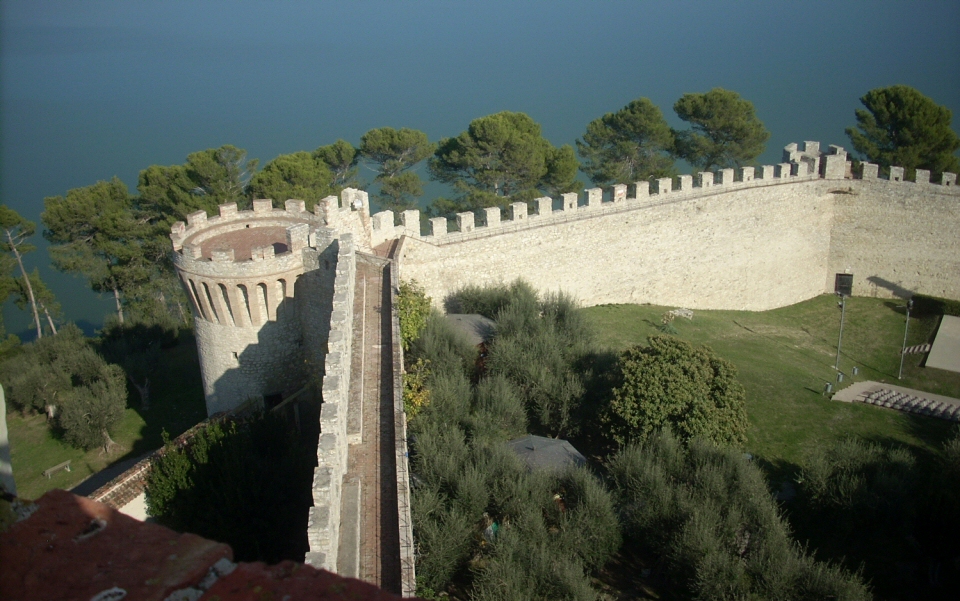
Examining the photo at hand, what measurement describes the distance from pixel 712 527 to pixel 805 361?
11.9 meters

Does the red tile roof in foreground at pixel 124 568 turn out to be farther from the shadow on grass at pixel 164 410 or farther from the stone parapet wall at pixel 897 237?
the stone parapet wall at pixel 897 237

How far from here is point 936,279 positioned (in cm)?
2364

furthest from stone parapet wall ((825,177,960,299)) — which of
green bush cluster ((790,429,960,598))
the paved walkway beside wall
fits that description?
green bush cluster ((790,429,960,598))

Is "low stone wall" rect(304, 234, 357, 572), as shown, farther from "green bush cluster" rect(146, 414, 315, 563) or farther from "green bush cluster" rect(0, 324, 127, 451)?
"green bush cluster" rect(0, 324, 127, 451)

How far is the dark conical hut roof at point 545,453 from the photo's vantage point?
11.8 m

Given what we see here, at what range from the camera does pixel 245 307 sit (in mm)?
13383

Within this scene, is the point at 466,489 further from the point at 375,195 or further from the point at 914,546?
the point at 375,195

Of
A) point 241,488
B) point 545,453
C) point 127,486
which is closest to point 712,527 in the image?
point 545,453

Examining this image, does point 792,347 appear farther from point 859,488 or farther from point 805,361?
point 859,488

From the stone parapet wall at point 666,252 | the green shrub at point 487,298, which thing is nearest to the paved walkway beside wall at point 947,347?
the stone parapet wall at point 666,252

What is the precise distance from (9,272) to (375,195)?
13.3 meters

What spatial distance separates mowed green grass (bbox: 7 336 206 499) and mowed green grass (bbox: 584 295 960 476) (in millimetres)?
11196

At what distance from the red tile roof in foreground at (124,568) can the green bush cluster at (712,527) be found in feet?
26.5

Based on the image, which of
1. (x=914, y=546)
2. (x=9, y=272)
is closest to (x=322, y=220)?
(x=914, y=546)
